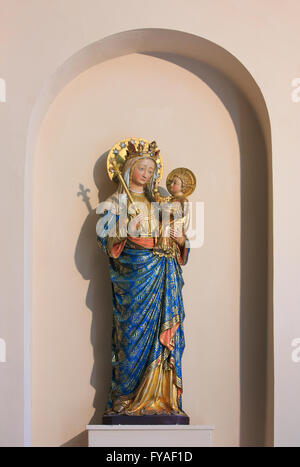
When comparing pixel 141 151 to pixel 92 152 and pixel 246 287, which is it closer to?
pixel 92 152

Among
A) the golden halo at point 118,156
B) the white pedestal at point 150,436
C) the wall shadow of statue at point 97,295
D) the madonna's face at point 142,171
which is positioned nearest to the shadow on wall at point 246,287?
the wall shadow of statue at point 97,295

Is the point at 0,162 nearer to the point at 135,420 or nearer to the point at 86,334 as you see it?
the point at 86,334

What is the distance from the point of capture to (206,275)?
5.54 metres

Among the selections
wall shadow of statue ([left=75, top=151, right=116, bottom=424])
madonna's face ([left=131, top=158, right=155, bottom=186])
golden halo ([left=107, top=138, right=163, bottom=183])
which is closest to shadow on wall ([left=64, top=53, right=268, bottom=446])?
wall shadow of statue ([left=75, top=151, right=116, bottom=424])

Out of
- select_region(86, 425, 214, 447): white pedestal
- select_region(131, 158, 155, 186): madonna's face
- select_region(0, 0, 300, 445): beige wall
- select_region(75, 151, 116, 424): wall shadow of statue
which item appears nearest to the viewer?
select_region(86, 425, 214, 447): white pedestal

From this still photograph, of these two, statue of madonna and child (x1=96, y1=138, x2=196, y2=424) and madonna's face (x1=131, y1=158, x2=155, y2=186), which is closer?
statue of madonna and child (x1=96, y1=138, x2=196, y2=424)

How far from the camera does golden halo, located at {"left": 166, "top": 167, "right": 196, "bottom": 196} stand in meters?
5.39

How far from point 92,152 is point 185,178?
1.94ft

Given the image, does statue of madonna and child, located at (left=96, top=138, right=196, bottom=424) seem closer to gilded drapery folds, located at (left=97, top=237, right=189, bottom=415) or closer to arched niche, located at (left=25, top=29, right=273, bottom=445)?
gilded drapery folds, located at (left=97, top=237, right=189, bottom=415)

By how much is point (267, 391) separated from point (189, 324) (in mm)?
577

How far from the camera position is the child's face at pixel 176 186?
17.6 ft

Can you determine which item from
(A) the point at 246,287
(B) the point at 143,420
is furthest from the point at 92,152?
(B) the point at 143,420

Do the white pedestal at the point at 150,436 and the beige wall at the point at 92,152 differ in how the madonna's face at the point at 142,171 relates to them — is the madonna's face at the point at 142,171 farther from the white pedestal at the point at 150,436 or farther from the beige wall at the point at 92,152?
the white pedestal at the point at 150,436
